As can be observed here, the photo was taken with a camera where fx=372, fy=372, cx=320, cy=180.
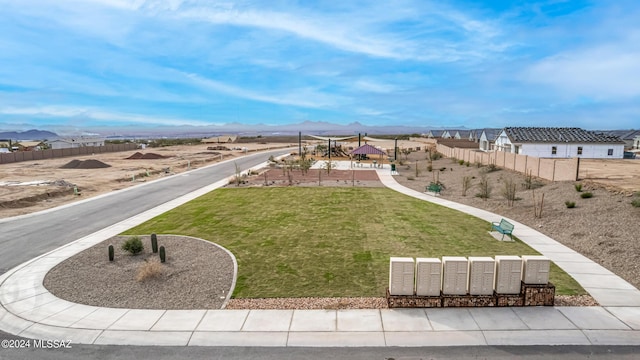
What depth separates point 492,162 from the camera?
38562mm

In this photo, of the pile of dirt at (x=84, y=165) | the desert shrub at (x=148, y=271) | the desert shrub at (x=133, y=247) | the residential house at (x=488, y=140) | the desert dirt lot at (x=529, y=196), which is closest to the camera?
the desert shrub at (x=148, y=271)

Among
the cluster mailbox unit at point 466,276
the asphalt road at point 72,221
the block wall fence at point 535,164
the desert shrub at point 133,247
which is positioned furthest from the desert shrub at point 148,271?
the block wall fence at point 535,164

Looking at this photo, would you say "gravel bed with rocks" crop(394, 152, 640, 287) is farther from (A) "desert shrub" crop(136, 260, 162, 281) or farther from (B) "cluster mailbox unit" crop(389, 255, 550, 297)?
(A) "desert shrub" crop(136, 260, 162, 281)

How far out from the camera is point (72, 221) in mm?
22141

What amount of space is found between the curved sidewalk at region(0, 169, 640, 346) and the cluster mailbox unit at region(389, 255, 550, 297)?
1.85ft

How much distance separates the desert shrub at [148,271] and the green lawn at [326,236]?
9.59 ft

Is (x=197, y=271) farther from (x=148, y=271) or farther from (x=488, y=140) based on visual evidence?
(x=488, y=140)

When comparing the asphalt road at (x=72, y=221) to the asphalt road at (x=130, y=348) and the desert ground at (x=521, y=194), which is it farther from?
the desert ground at (x=521, y=194)

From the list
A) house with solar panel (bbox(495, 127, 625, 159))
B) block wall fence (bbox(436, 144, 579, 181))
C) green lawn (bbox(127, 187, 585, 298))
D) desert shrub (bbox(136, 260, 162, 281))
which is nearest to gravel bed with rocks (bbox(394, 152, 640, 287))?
block wall fence (bbox(436, 144, 579, 181))

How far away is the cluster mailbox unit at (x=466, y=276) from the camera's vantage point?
36.1 feet

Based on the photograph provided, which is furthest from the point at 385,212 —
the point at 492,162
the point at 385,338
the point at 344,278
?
the point at 492,162

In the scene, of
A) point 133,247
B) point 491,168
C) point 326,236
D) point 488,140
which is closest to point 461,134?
point 488,140

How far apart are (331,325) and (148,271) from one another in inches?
279

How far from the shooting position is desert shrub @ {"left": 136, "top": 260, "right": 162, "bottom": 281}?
1308cm
